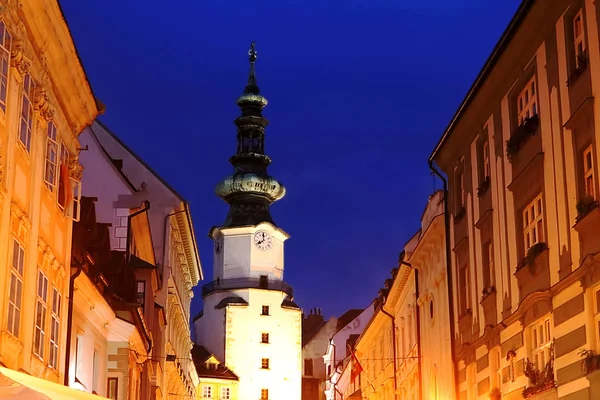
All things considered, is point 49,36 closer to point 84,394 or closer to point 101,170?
point 84,394

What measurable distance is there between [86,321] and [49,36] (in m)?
8.63

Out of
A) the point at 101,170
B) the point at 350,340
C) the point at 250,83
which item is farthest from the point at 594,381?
the point at 250,83

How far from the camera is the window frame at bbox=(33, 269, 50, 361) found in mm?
18277

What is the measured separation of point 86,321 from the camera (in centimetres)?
2453

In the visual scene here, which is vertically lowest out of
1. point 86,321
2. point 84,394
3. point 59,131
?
point 84,394

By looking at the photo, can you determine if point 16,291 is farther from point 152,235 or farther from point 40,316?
point 152,235

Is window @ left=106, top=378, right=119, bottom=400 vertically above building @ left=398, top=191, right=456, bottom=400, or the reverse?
building @ left=398, top=191, right=456, bottom=400

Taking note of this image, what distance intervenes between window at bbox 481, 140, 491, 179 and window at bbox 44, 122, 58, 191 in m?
10.3

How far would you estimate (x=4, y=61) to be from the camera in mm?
15500

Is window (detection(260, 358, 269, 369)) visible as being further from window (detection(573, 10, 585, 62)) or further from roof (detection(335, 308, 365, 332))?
window (detection(573, 10, 585, 62))

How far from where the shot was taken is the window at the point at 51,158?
19.3 m

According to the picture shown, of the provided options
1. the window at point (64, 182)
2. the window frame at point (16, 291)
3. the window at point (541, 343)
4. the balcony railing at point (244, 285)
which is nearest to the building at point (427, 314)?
the window at point (541, 343)

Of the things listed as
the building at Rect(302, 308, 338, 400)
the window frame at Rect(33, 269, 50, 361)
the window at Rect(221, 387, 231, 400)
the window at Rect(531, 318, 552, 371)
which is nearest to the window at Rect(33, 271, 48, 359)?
the window frame at Rect(33, 269, 50, 361)

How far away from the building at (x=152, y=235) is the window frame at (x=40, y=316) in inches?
599
